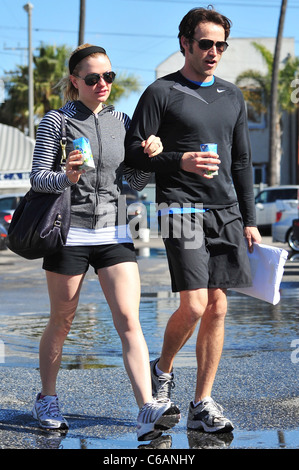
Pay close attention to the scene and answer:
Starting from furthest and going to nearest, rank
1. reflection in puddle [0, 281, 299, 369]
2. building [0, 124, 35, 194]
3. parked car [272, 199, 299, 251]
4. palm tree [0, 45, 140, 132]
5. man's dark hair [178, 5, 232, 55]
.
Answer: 1. palm tree [0, 45, 140, 132]
2. building [0, 124, 35, 194]
3. parked car [272, 199, 299, 251]
4. reflection in puddle [0, 281, 299, 369]
5. man's dark hair [178, 5, 232, 55]

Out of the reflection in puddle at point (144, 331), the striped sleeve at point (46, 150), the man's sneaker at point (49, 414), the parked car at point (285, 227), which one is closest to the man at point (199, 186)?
the striped sleeve at point (46, 150)

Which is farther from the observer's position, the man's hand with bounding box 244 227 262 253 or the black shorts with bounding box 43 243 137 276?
the man's hand with bounding box 244 227 262 253

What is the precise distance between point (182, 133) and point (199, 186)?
29 cm

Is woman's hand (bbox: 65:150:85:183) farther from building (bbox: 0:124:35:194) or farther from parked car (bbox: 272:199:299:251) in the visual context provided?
building (bbox: 0:124:35:194)

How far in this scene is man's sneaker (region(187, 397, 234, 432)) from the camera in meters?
4.84

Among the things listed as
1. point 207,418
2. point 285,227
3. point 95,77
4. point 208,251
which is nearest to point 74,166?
point 95,77

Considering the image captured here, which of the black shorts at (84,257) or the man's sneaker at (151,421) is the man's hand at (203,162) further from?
the man's sneaker at (151,421)

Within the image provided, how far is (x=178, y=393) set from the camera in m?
5.99

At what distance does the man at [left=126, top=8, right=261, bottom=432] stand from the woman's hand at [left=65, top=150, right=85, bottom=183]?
1.42 feet

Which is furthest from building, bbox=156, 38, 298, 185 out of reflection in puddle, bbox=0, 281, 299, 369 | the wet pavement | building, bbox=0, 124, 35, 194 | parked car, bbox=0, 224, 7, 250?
the wet pavement

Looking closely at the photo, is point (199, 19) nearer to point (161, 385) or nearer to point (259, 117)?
point (161, 385)

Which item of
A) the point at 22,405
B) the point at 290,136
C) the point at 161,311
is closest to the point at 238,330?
the point at 161,311

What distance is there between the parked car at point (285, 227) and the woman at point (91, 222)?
16.8 m

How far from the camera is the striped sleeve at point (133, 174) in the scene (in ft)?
16.8
